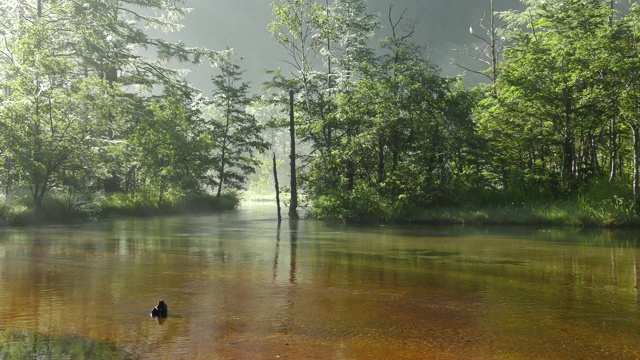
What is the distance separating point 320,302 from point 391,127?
21.7 m

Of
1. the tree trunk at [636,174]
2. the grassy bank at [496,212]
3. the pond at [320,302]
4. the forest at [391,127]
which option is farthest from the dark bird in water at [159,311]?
the grassy bank at [496,212]

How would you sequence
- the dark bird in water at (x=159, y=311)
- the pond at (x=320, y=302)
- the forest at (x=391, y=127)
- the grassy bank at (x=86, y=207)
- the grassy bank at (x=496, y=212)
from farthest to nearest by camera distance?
the grassy bank at (x=86, y=207) < the forest at (x=391, y=127) < the grassy bank at (x=496, y=212) < the dark bird in water at (x=159, y=311) < the pond at (x=320, y=302)

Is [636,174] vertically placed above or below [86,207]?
above

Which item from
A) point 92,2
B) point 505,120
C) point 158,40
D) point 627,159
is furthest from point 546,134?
point 158,40

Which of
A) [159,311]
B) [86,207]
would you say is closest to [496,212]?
[86,207]

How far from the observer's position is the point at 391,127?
2834 cm

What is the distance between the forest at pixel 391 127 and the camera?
23.0m

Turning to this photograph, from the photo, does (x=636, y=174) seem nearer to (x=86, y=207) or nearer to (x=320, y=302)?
(x=320, y=302)

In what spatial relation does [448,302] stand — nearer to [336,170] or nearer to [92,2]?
[336,170]

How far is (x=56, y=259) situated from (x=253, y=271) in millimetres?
4944

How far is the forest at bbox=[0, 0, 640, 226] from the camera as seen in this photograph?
23.0 metres

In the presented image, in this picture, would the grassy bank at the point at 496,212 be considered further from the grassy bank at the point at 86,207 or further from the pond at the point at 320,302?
the grassy bank at the point at 86,207

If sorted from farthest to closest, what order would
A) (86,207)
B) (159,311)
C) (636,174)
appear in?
(86,207) < (636,174) < (159,311)

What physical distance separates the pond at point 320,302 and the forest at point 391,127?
10.3m
